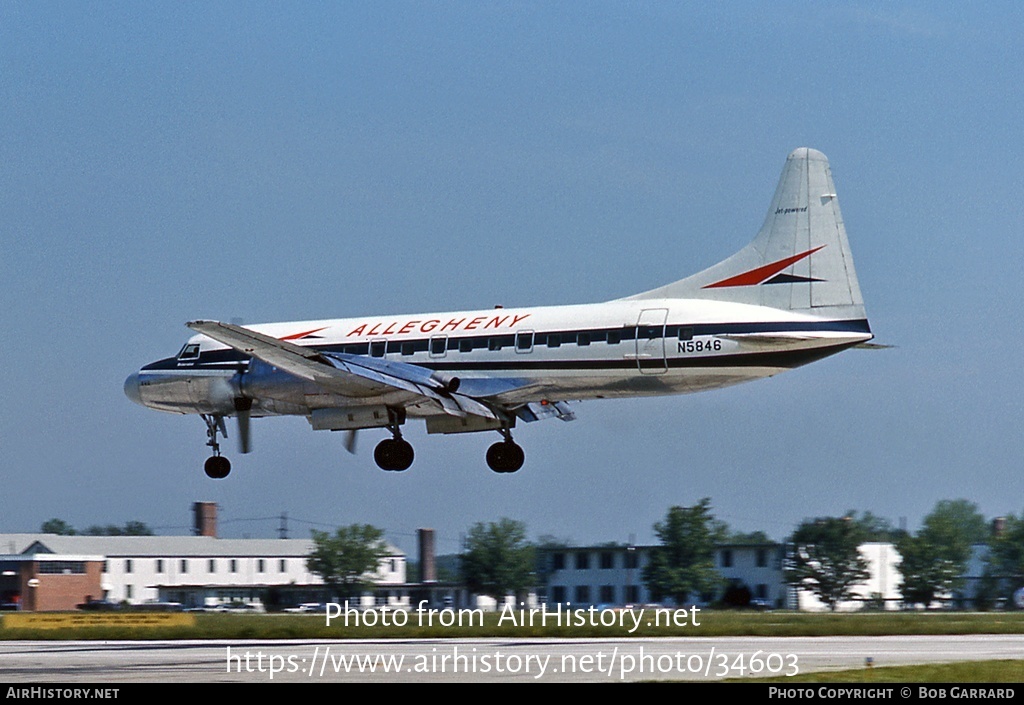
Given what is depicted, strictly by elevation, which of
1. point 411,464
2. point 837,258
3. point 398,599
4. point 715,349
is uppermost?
point 837,258

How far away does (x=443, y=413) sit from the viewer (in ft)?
126

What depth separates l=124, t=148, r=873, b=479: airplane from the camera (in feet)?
112

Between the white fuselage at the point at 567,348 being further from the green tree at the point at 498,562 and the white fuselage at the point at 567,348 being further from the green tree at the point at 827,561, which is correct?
the green tree at the point at 827,561

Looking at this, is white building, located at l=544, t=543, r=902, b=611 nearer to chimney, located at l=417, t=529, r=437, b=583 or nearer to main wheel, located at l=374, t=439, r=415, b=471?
chimney, located at l=417, t=529, r=437, b=583

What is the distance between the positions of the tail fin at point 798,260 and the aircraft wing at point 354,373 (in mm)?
5477

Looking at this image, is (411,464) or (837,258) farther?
(411,464)

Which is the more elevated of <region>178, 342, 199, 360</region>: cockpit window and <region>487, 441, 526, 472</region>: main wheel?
<region>178, 342, 199, 360</region>: cockpit window

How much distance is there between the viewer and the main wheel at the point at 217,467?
1615 inches

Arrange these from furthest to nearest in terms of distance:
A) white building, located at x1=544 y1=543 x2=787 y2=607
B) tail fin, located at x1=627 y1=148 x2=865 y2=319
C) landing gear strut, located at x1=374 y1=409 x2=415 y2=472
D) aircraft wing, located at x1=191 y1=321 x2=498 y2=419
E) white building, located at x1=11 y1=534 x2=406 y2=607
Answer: white building, located at x1=11 y1=534 x2=406 y2=607, white building, located at x1=544 y1=543 x2=787 y2=607, landing gear strut, located at x1=374 y1=409 x2=415 y2=472, aircraft wing, located at x1=191 y1=321 x2=498 y2=419, tail fin, located at x1=627 y1=148 x2=865 y2=319

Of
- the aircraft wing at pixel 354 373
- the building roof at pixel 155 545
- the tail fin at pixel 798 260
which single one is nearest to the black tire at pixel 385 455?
the aircraft wing at pixel 354 373

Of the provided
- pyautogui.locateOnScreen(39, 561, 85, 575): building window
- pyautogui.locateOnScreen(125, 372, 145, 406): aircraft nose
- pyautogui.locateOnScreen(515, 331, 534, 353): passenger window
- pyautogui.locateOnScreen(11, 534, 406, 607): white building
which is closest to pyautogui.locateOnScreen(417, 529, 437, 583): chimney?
pyautogui.locateOnScreen(11, 534, 406, 607): white building
